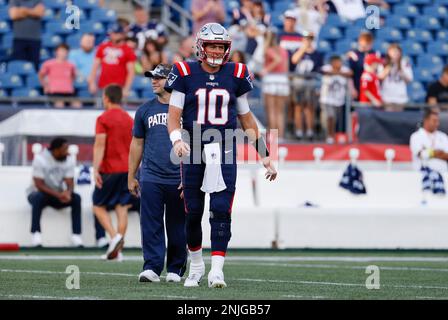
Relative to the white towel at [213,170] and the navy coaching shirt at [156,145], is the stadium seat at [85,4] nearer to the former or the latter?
the navy coaching shirt at [156,145]

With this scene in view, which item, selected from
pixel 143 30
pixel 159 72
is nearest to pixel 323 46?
pixel 143 30

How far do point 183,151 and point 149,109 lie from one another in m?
1.42

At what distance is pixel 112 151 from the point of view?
45.9ft

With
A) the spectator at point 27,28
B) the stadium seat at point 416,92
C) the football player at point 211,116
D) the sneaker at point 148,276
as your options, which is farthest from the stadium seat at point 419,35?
the football player at point 211,116

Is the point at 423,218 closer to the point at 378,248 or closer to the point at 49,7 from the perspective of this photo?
the point at 378,248

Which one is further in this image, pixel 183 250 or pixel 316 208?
pixel 316 208

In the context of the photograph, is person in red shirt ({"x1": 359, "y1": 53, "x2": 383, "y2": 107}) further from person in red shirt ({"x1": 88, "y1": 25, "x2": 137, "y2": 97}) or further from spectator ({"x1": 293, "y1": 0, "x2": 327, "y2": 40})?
person in red shirt ({"x1": 88, "y1": 25, "x2": 137, "y2": 97})

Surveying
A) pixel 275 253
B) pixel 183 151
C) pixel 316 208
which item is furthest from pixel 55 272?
pixel 316 208

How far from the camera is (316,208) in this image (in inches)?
656

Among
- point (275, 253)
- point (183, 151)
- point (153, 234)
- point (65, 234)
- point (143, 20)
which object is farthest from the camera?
point (143, 20)

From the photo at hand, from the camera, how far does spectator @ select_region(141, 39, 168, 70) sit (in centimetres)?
1864

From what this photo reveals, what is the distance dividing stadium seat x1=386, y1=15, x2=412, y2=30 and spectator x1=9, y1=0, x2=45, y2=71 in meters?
7.03

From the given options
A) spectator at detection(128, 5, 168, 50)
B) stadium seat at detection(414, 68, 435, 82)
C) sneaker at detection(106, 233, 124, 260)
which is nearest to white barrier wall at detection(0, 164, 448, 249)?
sneaker at detection(106, 233, 124, 260)

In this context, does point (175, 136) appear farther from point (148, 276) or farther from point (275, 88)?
point (275, 88)
